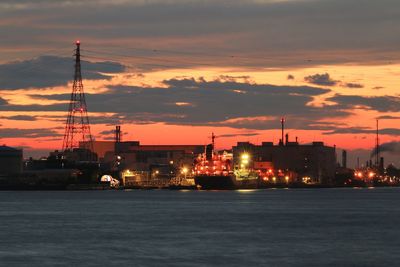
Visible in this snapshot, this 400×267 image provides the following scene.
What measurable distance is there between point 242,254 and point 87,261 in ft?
35.6

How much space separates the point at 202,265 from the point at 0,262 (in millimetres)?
12651

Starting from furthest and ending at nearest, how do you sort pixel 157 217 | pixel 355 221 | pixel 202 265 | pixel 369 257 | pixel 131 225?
pixel 157 217
pixel 355 221
pixel 131 225
pixel 369 257
pixel 202 265

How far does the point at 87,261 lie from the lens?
64062 mm

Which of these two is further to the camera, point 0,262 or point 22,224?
point 22,224

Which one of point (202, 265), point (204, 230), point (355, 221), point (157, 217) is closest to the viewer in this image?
point (202, 265)

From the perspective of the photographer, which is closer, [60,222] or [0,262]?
[0,262]

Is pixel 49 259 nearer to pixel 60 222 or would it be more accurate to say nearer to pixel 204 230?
pixel 204 230

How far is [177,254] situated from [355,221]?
4310 cm

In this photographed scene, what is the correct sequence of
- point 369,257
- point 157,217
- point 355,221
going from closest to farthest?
point 369,257, point 355,221, point 157,217

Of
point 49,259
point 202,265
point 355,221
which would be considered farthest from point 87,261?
point 355,221

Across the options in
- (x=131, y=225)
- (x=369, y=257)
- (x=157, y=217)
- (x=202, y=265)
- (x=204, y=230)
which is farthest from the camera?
(x=157, y=217)

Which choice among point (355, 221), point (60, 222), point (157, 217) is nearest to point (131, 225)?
point (60, 222)

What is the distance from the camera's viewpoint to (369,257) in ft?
219

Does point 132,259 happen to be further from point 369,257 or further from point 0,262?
point 369,257
